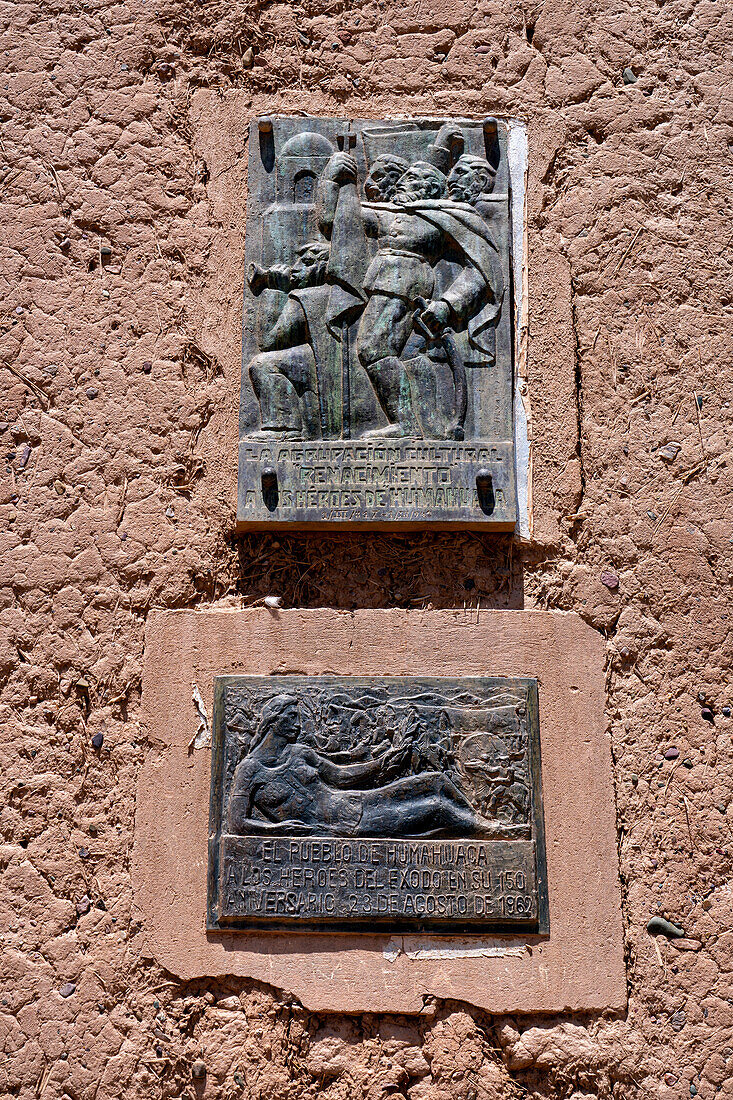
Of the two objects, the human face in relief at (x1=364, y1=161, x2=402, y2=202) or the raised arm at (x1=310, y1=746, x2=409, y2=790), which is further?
the human face in relief at (x1=364, y1=161, x2=402, y2=202)

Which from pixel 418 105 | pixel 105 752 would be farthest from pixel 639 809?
pixel 418 105

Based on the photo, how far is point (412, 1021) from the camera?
10.4 ft

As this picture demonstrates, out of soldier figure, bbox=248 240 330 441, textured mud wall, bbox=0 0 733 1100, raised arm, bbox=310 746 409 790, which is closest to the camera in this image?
textured mud wall, bbox=0 0 733 1100

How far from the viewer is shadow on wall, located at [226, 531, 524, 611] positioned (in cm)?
354

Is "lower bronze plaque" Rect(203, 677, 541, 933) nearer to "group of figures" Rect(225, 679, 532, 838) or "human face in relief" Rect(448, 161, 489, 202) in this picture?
"group of figures" Rect(225, 679, 532, 838)

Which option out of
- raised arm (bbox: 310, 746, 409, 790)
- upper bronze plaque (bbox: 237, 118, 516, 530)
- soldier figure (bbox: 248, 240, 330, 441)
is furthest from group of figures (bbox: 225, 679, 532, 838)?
soldier figure (bbox: 248, 240, 330, 441)

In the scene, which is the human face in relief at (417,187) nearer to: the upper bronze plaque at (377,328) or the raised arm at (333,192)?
the upper bronze plaque at (377,328)

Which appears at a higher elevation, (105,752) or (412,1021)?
(105,752)

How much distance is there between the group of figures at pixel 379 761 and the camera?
10.7ft

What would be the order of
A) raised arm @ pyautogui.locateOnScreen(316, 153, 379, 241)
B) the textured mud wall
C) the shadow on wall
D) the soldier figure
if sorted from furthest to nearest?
raised arm @ pyautogui.locateOnScreen(316, 153, 379, 241) → the soldier figure → the shadow on wall → the textured mud wall

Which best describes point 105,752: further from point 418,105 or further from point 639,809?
point 418,105

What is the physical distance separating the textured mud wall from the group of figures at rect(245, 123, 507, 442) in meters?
0.20

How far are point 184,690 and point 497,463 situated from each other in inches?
55.8

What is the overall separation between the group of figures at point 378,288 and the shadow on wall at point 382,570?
1.32 ft
